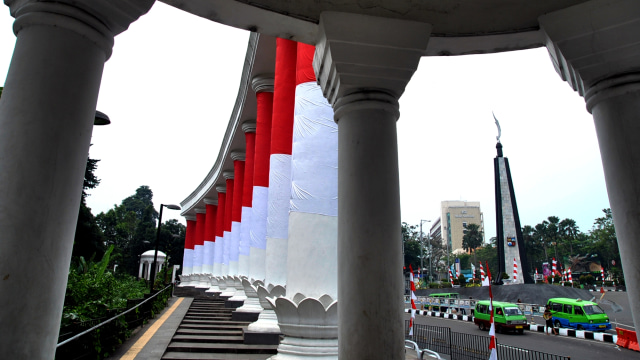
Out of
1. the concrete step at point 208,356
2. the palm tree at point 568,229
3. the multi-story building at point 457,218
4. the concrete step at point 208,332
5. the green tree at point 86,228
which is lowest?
the concrete step at point 208,356


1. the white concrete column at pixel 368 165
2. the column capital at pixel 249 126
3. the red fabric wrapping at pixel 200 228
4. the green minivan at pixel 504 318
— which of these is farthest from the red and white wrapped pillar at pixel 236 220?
the red fabric wrapping at pixel 200 228

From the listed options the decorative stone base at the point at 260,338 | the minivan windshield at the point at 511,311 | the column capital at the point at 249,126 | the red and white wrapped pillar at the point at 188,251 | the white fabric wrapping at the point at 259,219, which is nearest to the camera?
the decorative stone base at the point at 260,338

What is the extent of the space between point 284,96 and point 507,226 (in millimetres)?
35320

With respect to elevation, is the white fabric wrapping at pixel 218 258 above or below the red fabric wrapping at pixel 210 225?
below

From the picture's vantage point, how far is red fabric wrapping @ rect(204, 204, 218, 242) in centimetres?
3224

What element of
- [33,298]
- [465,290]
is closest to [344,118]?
[33,298]

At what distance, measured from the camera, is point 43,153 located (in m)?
2.33

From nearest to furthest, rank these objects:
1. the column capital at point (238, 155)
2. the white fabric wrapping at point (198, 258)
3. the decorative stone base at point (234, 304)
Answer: the decorative stone base at point (234, 304) < the column capital at point (238, 155) < the white fabric wrapping at point (198, 258)

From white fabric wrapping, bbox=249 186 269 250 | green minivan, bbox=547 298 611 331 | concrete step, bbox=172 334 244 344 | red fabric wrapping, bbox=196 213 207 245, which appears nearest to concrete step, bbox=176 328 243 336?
concrete step, bbox=172 334 244 344

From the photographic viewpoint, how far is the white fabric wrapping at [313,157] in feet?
22.7

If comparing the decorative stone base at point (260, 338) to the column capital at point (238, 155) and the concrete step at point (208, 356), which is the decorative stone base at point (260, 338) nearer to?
the concrete step at point (208, 356)

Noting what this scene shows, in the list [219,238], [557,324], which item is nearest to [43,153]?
[557,324]

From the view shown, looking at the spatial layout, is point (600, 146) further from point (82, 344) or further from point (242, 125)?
point (242, 125)

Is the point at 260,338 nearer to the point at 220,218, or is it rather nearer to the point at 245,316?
the point at 245,316
